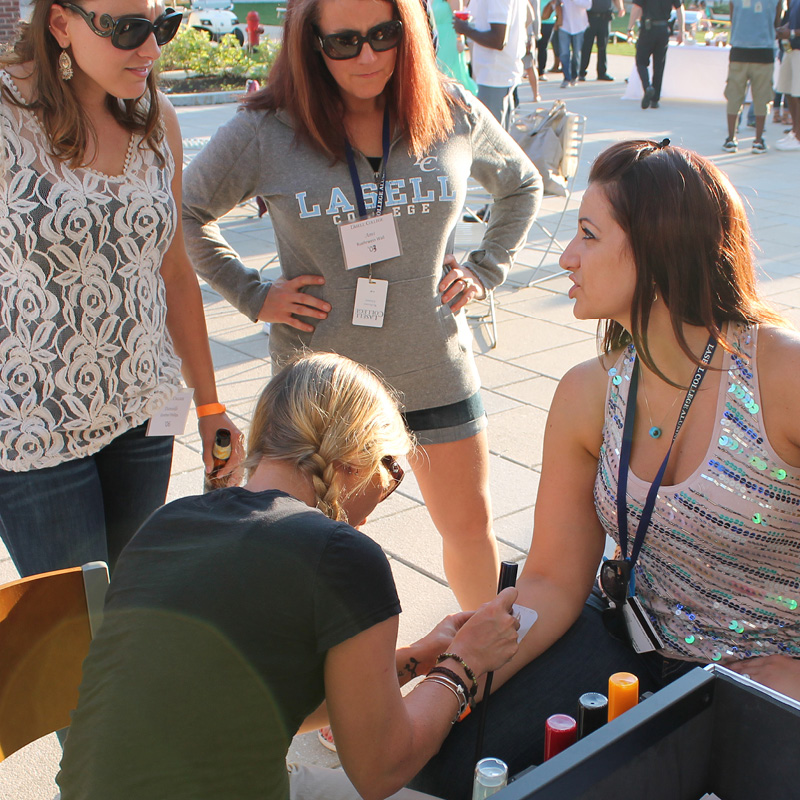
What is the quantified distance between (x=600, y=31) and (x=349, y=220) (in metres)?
16.5

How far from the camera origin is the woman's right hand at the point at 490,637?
174 cm

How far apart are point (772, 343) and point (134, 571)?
1.24m

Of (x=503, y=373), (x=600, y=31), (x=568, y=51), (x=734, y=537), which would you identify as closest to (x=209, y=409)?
(x=734, y=537)

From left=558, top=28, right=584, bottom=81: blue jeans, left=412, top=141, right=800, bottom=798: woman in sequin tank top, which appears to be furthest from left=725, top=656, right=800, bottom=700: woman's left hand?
left=558, top=28, right=584, bottom=81: blue jeans

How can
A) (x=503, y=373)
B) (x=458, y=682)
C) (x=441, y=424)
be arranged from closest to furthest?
(x=458, y=682) < (x=441, y=424) < (x=503, y=373)

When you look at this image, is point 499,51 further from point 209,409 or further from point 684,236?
point 684,236

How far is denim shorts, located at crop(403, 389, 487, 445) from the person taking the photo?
257 centimetres

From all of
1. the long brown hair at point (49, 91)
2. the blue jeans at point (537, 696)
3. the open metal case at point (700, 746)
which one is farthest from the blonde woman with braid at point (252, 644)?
the long brown hair at point (49, 91)

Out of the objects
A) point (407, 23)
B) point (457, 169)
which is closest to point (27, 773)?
point (457, 169)

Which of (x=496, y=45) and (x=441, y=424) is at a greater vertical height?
(x=496, y=45)

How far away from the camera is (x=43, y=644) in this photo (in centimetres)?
177

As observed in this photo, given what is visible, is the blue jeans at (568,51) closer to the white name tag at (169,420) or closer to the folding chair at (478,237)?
the folding chair at (478,237)

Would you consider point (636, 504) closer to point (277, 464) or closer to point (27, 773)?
point (277, 464)

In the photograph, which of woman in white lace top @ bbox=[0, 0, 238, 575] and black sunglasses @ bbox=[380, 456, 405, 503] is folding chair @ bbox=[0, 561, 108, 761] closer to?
woman in white lace top @ bbox=[0, 0, 238, 575]
